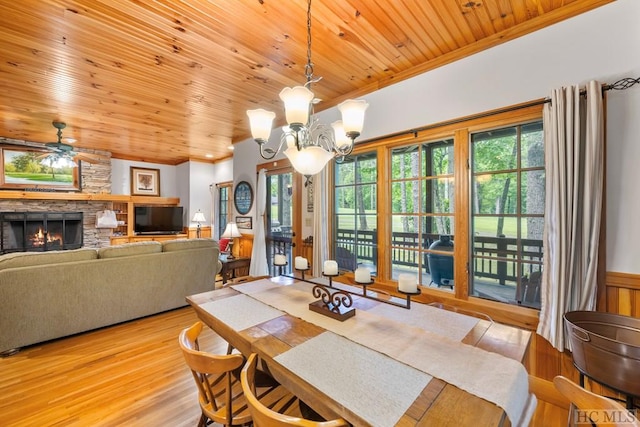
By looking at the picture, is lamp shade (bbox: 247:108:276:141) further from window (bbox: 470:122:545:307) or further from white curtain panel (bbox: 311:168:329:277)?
window (bbox: 470:122:545:307)

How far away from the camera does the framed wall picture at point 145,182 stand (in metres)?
6.50

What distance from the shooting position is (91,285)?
2.83 m

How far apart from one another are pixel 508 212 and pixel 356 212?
1457mm

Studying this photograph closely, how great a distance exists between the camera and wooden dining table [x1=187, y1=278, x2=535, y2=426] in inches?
31.4

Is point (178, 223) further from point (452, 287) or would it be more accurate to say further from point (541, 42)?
point (541, 42)

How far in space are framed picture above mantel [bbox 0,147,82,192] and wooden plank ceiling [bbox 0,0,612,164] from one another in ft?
7.18

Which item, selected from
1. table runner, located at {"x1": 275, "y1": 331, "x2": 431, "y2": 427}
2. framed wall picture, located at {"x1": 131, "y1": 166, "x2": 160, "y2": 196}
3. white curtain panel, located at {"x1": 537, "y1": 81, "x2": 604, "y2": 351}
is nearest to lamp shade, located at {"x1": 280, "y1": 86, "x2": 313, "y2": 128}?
table runner, located at {"x1": 275, "y1": 331, "x2": 431, "y2": 427}

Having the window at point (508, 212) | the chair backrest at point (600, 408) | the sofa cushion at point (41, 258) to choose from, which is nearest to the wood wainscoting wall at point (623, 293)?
the window at point (508, 212)

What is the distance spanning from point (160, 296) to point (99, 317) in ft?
1.96

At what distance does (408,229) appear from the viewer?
106 inches

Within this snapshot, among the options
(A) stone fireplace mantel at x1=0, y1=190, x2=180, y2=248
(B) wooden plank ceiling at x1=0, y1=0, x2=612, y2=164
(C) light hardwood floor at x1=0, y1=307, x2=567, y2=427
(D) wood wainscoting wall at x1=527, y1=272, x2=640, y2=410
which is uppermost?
(B) wooden plank ceiling at x1=0, y1=0, x2=612, y2=164

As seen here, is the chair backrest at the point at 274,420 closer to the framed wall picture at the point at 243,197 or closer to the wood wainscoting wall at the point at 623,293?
the wood wainscoting wall at the point at 623,293

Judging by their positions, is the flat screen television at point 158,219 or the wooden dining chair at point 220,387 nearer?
the wooden dining chair at point 220,387

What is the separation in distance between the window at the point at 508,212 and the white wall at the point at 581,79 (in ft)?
0.98
